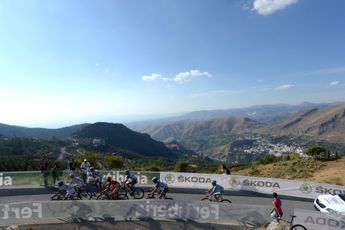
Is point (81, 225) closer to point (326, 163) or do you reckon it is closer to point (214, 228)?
point (214, 228)

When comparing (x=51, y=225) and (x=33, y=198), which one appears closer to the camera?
(x=51, y=225)

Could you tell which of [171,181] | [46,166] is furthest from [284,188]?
[46,166]

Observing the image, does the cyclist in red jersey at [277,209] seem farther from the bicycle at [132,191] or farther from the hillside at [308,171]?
the hillside at [308,171]

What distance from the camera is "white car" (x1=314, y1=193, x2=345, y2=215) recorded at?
1858 centimetres

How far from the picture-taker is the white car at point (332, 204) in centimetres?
1858

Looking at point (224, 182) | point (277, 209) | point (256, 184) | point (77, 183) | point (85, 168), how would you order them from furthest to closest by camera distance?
point (224, 182) → point (256, 184) → point (85, 168) → point (77, 183) → point (277, 209)

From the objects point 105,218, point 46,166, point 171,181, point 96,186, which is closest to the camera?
point 105,218

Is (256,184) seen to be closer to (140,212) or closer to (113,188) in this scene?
(113,188)

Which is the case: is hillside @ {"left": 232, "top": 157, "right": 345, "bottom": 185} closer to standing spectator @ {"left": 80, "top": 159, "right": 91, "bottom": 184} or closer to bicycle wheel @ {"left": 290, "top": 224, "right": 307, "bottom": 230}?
bicycle wheel @ {"left": 290, "top": 224, "right": 307, "bottom": 230}

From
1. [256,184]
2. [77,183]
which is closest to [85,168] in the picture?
[77,183]

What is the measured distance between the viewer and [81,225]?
1728 centimetres

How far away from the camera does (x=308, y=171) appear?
3794 centimetres

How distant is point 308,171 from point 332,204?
19.5 metres

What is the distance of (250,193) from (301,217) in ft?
30.0
